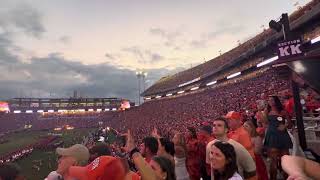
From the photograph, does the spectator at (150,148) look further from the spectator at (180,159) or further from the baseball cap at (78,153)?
the baseball cap at (78,153)

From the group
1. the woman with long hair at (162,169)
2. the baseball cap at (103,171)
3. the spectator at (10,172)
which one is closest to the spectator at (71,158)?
the spectator at (10,172)

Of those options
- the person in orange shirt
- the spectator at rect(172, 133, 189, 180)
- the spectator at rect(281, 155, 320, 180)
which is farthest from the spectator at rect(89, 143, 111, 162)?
the spectator at rect(281, 155, 320, 180)

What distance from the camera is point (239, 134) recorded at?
5.32 meters

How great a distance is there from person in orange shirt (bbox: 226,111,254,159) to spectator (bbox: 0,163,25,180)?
3292 millimetres

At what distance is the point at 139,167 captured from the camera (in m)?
3.35

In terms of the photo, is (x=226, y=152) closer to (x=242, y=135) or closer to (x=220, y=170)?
(x=220, y=170)

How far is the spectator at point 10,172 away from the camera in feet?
11.4

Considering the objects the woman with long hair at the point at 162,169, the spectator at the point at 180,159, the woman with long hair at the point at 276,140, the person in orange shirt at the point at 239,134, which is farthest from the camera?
the woman with long hair at the point at 276,140

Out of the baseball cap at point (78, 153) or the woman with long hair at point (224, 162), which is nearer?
the woman with long hair at point (224, 162)

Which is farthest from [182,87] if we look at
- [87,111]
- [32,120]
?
[32,120]

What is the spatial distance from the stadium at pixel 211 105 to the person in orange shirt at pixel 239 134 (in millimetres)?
299

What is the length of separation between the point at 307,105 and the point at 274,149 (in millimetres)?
5497

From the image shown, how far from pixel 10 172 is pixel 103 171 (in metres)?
1.43

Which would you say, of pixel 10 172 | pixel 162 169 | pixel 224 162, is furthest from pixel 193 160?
pixel 10 172
